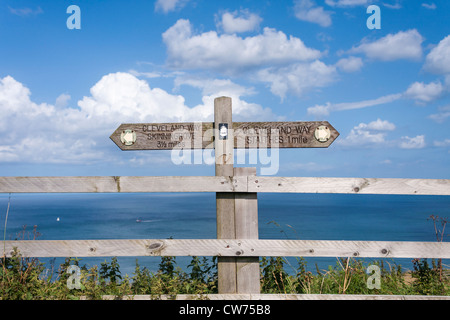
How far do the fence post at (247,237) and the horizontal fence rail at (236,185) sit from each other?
10.1 inches

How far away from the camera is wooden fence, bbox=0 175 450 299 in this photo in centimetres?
467

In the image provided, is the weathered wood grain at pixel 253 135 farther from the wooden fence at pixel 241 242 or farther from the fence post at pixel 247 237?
the fence post at pixel 247 237

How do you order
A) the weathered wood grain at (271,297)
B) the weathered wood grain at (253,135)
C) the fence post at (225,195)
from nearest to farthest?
the weathered wood grain at (271,297)
the fence post at (225,195)
the weathered wood grain at (253,135)

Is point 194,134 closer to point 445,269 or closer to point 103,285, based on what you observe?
point 103,285

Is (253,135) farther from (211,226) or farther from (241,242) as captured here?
(211,226)

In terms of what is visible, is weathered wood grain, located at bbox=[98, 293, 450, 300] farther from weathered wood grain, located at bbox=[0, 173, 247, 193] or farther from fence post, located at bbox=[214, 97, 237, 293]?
weathered wood grain, located at bbox=[0, 173, 247, 193]

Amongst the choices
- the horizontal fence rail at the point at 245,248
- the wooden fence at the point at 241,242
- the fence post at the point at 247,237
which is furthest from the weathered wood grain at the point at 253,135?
the horizontal fence rail at the point at 245,248

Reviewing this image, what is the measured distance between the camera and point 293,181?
15.5 feet

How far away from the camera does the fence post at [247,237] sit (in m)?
4.80

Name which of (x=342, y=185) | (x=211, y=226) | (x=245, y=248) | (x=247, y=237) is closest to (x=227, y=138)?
(x=247, y=237)

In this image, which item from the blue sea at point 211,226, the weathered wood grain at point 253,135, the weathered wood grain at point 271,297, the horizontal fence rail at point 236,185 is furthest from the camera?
the blue sea at point 211,226

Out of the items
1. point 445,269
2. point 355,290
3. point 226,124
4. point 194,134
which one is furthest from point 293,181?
point 445,269

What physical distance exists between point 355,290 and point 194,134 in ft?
10.7

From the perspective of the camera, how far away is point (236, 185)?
15.7ft
